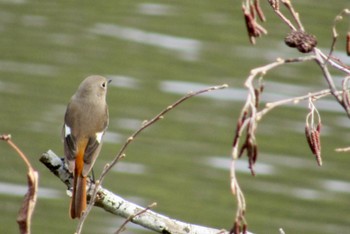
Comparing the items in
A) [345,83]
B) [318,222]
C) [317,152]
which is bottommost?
[318,222]

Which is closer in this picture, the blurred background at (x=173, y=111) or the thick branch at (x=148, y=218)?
the thick branch at (x=148, y=218)

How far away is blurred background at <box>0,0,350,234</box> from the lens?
11.7 metres

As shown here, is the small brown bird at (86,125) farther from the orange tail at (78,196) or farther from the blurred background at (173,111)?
the blurred background at (173,111)

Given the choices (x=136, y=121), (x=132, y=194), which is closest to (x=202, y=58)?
(x=136, y=121)

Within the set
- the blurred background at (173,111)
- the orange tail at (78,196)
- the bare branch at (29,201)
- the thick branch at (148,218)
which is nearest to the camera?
the bare branch at (29,201)

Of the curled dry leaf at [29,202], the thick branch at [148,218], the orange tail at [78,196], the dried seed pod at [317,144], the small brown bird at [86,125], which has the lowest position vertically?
the small brown bird at [86,125]

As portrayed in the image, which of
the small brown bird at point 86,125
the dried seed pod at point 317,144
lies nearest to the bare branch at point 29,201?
the dried seed pod at point 317,144

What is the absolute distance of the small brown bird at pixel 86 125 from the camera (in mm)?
5744

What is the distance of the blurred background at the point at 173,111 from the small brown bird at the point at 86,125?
14.4 ft

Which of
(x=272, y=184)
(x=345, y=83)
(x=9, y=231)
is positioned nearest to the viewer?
(x=345, y=83)

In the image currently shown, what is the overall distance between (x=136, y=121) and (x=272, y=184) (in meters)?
1.65

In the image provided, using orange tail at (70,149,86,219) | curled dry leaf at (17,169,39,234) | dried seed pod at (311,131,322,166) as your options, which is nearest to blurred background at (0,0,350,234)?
orange tail at (70,149,86,219)

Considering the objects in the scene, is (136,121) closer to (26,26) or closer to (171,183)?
(171,183)

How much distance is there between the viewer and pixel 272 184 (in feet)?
39.8
